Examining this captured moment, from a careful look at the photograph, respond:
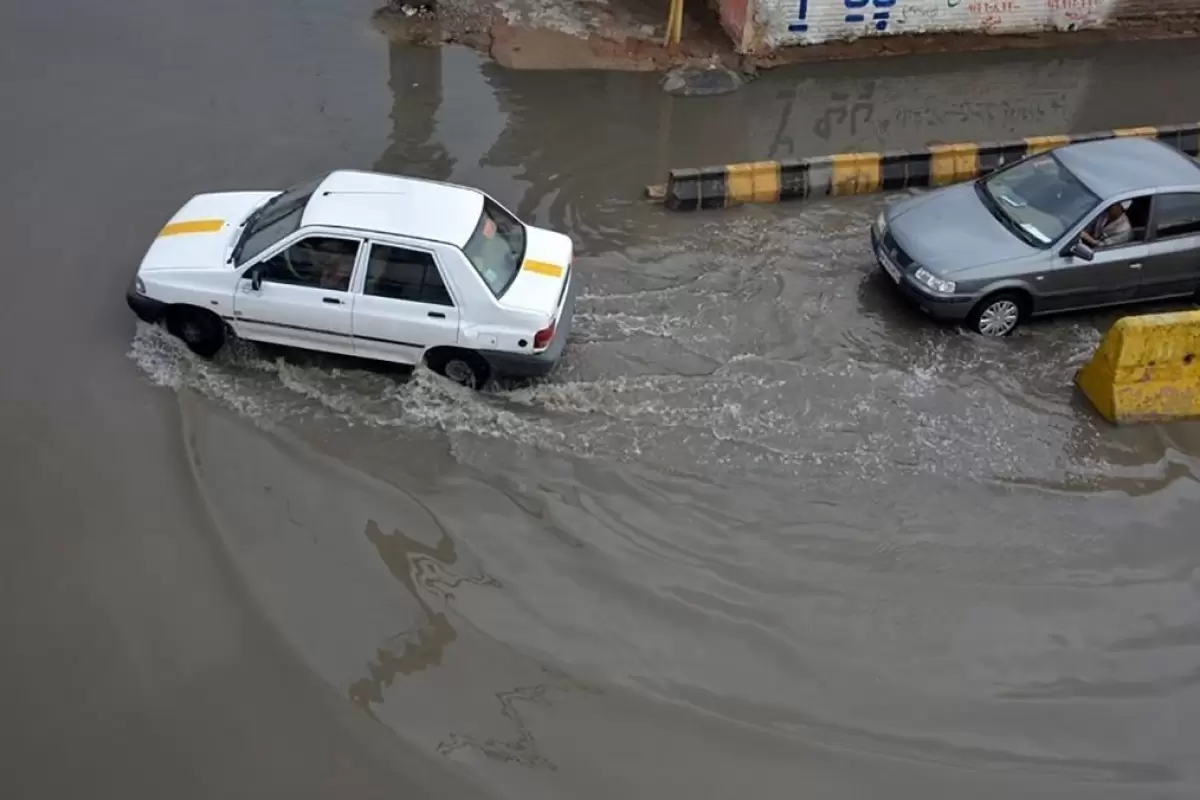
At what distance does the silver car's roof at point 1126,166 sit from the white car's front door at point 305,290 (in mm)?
7241

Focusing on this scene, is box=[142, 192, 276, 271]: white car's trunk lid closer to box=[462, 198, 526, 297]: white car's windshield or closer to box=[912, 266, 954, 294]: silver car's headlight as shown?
box=[462, 198, 526, 297]: white car's windshield

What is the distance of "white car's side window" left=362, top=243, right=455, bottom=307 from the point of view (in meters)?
9.09

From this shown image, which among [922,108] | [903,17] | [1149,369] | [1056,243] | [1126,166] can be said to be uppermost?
[903,17]

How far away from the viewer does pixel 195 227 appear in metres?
9.91

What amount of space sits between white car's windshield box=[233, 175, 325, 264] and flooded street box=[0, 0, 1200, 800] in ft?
3.26

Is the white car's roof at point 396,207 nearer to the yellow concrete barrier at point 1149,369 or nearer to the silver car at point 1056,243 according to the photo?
the silver car at point 1056,243

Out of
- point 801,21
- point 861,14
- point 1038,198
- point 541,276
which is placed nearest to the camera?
point 541,276

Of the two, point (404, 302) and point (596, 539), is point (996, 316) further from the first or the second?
point (404, 302)

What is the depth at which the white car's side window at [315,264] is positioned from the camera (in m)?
9.10

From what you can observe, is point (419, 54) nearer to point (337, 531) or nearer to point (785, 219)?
point (785, 219)

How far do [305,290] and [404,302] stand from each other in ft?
2.75

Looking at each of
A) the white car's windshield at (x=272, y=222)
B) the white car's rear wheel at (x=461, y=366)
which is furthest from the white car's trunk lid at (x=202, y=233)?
the white car's rear wheel at (x=461, y=366)

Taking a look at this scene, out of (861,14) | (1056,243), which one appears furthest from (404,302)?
(861,14)

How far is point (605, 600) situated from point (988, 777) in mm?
2788
